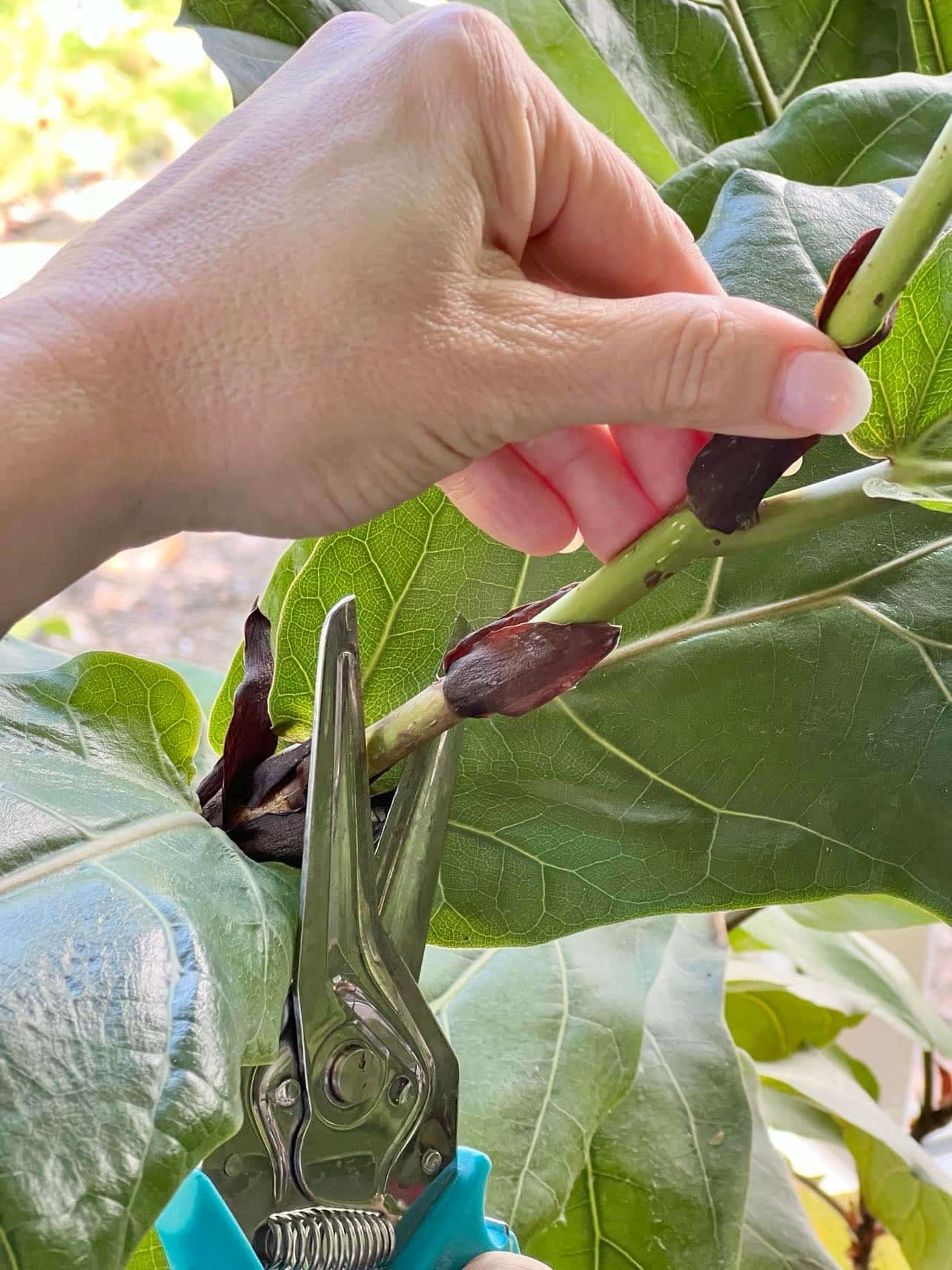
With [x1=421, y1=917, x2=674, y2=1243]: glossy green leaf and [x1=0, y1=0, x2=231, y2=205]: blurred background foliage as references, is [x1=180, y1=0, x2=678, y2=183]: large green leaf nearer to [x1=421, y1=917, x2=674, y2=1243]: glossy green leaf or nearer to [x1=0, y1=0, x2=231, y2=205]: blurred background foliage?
[x1=421, y1=917, x2=674, y2=1243]: glossy green leaf

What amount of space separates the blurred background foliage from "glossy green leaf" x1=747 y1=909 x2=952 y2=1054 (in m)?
0.74

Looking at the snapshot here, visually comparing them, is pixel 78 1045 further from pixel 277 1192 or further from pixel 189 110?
pixel 189 110

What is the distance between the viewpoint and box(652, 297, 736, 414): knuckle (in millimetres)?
269

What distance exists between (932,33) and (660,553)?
12.5 inches

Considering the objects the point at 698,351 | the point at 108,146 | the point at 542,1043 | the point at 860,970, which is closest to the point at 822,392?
the point at 698,351

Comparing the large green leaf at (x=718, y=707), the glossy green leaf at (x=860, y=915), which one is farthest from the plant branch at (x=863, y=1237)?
the large green leaf at (x=718, y=707)

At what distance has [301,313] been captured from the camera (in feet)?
0.88

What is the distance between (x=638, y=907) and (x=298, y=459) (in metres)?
0.19

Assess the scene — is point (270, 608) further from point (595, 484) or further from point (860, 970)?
point (860, 970)

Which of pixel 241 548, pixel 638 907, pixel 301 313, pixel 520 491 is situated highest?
pixel 301 313

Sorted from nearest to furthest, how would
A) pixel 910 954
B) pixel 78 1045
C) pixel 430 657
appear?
1. pixel 78 1045
2. pixel 430 657
3. pixel 910 954

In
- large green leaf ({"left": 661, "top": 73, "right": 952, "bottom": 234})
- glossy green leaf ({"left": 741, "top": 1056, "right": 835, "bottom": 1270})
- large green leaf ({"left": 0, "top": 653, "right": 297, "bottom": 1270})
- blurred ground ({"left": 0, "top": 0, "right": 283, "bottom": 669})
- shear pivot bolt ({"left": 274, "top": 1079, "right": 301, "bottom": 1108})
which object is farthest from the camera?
blurred ground ({"left": 0, "top": 0, "right": 283, "bottom": 669})

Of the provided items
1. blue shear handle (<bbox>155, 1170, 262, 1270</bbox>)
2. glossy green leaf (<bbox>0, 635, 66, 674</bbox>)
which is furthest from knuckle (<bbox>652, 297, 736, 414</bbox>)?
glossy green leaf (<bbox>0, 635, 66, 674</bbox>)

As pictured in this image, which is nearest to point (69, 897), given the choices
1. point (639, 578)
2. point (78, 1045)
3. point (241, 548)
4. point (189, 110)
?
point (78, 1045)
